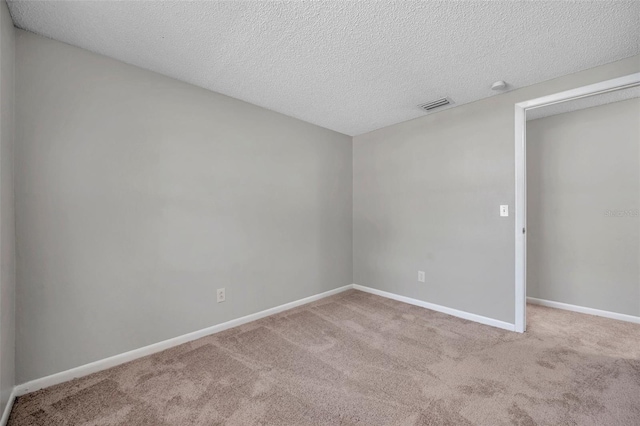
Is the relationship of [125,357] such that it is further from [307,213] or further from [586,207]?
[586,207]

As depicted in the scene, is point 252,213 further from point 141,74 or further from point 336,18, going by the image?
point 336,18

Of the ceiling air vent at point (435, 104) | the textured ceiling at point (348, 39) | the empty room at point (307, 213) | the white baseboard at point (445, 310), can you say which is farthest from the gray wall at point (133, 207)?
the ceiling air vent at point (435, 104)

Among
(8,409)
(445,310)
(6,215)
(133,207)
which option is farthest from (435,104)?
(8,409)

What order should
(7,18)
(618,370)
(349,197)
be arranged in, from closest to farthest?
(7,18), (618,370), (349,197)

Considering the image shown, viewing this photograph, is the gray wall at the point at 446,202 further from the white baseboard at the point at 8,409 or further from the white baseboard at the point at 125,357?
the white baseboard at the point at 8,409

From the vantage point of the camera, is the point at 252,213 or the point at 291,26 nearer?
the point at 291,26

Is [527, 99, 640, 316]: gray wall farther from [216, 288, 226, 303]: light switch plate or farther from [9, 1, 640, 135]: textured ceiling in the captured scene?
[216, 288, 226, 303]: light switch plate

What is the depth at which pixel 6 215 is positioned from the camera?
147cm

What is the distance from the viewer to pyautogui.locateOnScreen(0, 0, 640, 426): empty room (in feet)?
5.09

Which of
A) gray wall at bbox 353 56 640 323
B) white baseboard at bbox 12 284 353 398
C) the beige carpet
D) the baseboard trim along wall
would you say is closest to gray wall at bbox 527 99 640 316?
the beige carpet

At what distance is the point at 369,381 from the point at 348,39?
7.23 ft

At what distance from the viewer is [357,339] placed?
2338 mm

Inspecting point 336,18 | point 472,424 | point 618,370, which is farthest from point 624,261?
point 336,18

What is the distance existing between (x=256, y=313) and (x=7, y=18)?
2.67m
